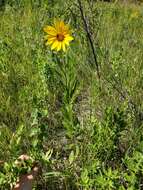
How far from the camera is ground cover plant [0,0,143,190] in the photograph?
221cm

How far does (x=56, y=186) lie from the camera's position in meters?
2.28

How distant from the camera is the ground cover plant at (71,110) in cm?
221

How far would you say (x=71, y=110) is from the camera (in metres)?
2.31

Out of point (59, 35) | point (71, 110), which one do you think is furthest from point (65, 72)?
point (71, 110)

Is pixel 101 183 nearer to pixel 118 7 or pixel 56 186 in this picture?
pixel 56 186

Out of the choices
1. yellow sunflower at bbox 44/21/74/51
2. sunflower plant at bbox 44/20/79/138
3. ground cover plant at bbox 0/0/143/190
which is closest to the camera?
ground cover plant at bbox 0/0/143/190

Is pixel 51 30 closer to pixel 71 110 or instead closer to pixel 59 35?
pixel 59 35

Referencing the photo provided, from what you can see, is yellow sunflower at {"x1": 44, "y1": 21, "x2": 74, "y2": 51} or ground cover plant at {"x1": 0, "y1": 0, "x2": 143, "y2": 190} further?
yellow sunflower at {"x1": 44, "y1": 21, "x2": 74, "y2": 51}

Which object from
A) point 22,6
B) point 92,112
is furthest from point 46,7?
point 92,112

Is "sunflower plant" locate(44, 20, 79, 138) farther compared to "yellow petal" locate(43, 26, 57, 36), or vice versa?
"yellow petal" locate(43, 26, 57, 36)

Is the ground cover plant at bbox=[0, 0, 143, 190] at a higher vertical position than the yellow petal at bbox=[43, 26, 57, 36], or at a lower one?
lower

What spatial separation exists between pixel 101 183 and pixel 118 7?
154 inches

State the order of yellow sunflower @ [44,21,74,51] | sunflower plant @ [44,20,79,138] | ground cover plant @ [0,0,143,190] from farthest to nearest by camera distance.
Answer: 1. yellow sunflower @ [44,21,74,51]
2. sunflower plant @ [44,20,79,138]
3. ground cover plant @ [0,0,143,190]

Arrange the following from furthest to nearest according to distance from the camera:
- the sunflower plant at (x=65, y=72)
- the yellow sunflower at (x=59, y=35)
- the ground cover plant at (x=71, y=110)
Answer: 1. the yellow sunflower at (x=59, y=35)
2. the sunflower plant at (x=65, y=72)
3. the ground cover plant at (x=71, y=110)
